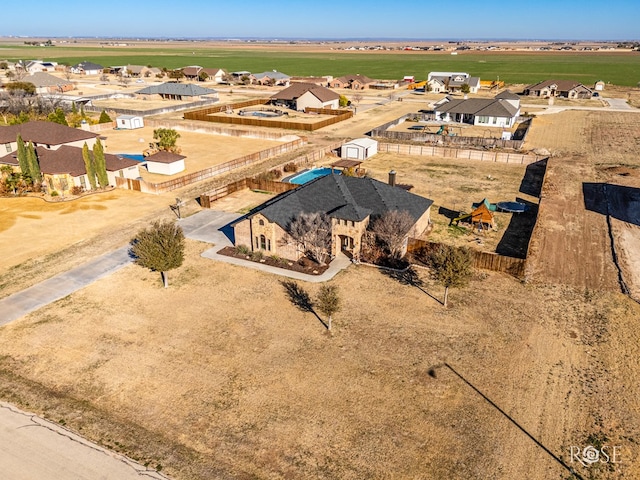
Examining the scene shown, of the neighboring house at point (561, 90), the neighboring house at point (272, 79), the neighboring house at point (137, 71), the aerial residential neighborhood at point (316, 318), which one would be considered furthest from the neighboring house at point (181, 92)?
the neighboring house at point (561, 90)

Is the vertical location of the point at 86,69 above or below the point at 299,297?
above

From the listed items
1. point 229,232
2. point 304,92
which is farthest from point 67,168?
point 304,92

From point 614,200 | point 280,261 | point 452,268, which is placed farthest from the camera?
point 614,200

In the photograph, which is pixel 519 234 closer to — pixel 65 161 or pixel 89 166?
pixel 89 166

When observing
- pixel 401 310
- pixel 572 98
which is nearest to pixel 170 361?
pixel 401 310

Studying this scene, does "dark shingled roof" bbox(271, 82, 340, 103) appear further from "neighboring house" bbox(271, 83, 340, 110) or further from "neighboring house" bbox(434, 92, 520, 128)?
"neighboring house" bbox(434, 92, 520, 128)

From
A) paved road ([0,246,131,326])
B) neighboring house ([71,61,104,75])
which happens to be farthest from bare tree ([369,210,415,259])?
neighboring house ([71,61,104,75])

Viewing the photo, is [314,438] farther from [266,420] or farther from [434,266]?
[434,266]
